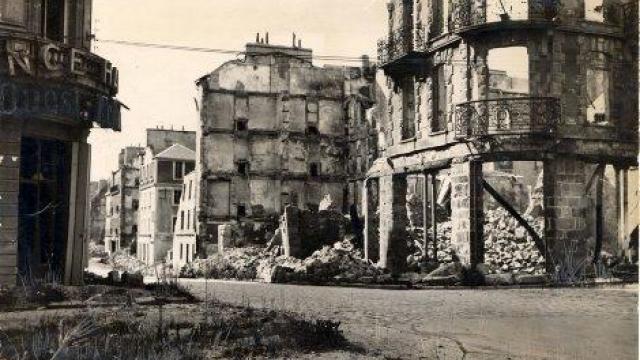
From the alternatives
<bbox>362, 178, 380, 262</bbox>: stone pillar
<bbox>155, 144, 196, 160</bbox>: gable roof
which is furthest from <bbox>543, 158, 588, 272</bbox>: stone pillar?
<bbox>155, 144, 196, 160</bbox>: gable roof

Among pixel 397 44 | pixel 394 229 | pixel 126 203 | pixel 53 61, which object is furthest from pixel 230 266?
pixel 126 203

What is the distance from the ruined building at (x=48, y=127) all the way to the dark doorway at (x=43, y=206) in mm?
22

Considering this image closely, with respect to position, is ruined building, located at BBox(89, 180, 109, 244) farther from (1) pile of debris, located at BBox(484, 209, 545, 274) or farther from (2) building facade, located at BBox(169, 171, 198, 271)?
(1) pile of debris, located at BBox(484, 209, 545, 274)

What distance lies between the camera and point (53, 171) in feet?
→ 48.5

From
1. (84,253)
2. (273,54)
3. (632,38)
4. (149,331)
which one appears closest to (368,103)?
(273,54)

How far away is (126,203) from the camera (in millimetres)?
61688

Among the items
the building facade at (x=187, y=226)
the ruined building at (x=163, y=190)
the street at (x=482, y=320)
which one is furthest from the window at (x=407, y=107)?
the ruined building at (x=163, y=190)

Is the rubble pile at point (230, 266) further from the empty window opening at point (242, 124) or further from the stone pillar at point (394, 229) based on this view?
the empty window opening at point (242, 124)

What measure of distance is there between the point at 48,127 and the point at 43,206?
1839 millimetres

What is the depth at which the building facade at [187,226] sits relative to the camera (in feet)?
131

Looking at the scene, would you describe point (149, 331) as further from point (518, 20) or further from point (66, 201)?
point (518, 20)

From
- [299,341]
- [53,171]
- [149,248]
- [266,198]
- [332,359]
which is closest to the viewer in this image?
[332,359]

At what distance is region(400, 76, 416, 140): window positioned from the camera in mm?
23578

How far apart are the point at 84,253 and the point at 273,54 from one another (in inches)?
1064
